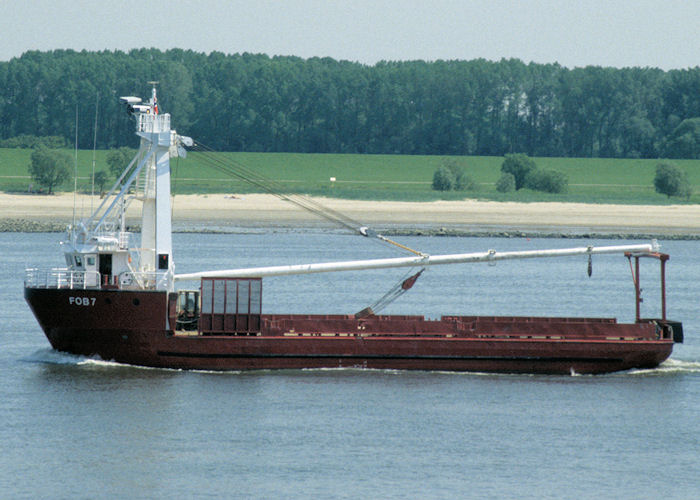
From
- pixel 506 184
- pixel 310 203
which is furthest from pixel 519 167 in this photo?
pixel 310 203

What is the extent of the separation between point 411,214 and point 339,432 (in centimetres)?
7906

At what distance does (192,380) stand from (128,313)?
2.70 meters

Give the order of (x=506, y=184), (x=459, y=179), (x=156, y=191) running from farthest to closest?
(x=459, y=179) → (x=506, y=184) → (x=156, y=191)

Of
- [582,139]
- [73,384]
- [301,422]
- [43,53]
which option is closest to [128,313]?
[73,384]

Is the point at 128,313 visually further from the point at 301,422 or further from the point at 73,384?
the point at 301,422

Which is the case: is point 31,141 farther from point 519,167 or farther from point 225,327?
point 225,327

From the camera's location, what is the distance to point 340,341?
37062 mm

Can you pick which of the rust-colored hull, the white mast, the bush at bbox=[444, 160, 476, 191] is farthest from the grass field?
the rust-colored hull

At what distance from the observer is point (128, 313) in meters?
36.4

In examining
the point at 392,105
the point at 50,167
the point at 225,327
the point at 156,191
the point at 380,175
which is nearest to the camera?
the point at 225,327

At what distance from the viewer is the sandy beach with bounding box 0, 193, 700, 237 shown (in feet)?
336

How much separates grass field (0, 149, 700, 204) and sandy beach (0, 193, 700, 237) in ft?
14.0

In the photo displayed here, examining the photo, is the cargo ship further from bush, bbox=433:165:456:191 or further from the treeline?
the treeline

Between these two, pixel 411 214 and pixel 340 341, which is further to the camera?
pixel 411 214
